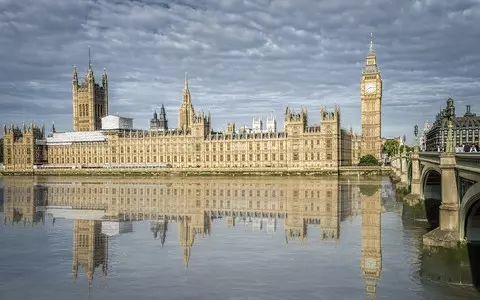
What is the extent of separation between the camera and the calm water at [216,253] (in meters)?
25.1

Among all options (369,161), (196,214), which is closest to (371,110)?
(369,161)

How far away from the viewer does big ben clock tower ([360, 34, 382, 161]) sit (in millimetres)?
155500

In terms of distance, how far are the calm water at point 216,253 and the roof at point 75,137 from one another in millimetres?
125026

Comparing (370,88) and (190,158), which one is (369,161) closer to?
(370,88)

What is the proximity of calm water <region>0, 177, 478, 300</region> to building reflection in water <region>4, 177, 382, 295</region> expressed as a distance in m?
0.11

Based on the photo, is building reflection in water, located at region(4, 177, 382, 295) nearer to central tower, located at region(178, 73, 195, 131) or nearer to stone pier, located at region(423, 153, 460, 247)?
stone pier, located at region(423, 153, 460, 247)

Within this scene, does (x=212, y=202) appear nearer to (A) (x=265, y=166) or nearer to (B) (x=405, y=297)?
(B) (x=405, y=297)

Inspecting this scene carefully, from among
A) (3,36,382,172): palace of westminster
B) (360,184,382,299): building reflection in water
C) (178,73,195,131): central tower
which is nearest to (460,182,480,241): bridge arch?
(360,184,382,299): building reflection in water

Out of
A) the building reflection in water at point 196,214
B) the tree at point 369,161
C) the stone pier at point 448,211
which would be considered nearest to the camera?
the stone pier at point 448,211

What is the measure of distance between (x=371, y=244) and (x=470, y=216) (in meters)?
→ 7.84

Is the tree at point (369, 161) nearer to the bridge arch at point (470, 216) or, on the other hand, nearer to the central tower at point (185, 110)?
the central tower at point (185, 110)

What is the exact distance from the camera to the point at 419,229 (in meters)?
42.1

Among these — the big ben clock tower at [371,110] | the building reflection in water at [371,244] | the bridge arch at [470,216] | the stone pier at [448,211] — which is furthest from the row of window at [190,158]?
the bridge arch at [470,216]

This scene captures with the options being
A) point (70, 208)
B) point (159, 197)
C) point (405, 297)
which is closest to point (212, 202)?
point (159, 197)
